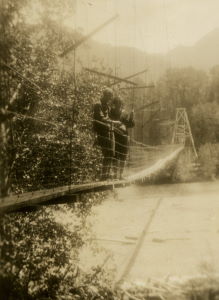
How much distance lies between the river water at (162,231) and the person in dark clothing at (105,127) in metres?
3.74

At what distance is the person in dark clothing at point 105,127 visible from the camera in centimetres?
614

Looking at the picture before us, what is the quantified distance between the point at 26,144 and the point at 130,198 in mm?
21292

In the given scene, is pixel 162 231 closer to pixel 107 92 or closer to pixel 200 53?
pixel 107 92

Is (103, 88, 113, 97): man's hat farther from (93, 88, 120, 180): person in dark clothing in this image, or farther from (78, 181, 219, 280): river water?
(78, 181, 219, 280): river water

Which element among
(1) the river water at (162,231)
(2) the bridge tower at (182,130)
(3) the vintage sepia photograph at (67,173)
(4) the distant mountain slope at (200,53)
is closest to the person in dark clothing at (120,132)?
(3) the vintage sepia photograph at (67,173)

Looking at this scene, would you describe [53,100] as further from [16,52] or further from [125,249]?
[125,249]

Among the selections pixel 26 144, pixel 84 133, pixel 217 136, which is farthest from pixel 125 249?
pixel 217 136

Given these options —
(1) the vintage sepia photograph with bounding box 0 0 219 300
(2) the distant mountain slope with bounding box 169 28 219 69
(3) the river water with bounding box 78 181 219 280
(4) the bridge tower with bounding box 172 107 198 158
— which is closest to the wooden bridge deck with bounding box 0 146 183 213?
(1) the vintage sepia photograph with bounding box 0 0 219 300

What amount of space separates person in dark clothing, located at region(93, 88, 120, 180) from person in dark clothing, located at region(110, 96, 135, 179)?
11 centimetres

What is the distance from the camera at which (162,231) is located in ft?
70.5

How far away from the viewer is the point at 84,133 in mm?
9641

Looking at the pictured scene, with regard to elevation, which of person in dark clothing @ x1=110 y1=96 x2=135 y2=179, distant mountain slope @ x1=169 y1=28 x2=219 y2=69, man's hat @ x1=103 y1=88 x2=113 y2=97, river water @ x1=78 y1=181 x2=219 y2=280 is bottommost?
river water @ x1=78 y1=181 x2=219 y2=280

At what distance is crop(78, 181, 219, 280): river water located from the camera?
15.7m

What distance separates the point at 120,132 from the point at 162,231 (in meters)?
15.6
